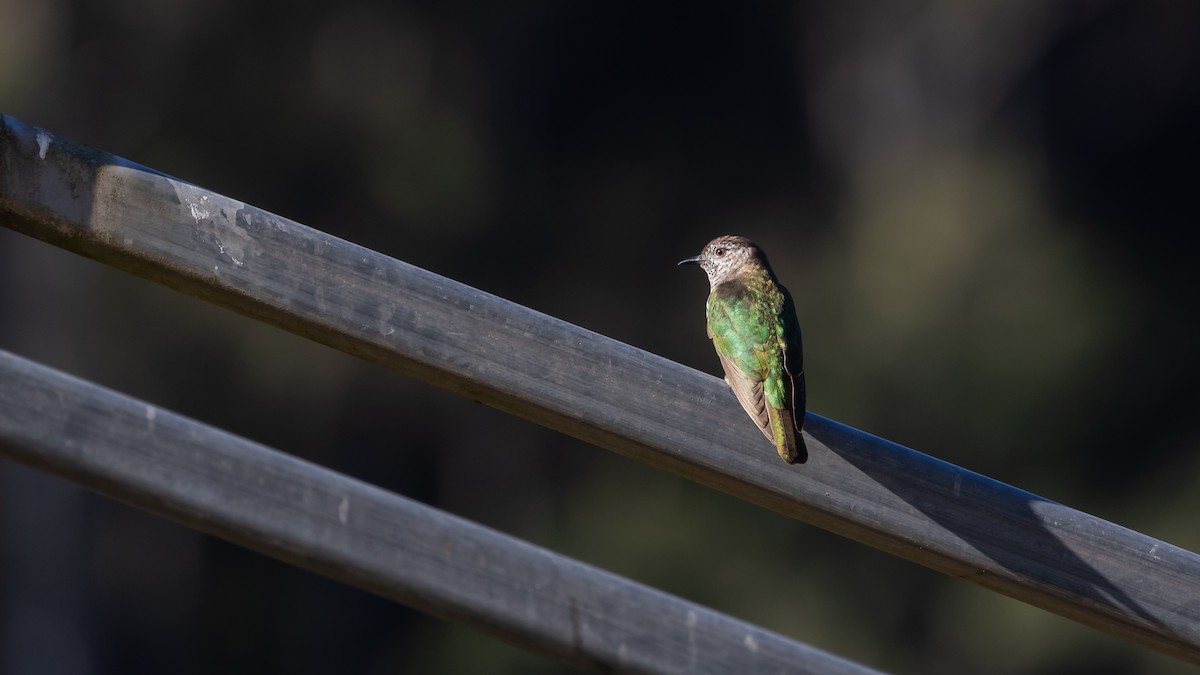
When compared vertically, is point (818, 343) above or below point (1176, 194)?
below

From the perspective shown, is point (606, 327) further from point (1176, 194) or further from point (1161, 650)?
point (1161, 650)

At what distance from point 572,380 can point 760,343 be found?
2174 mm

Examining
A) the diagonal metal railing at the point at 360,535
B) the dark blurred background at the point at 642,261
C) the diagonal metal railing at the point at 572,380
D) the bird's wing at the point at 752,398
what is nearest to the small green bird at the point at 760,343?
the bird's wing at the point at 752,398

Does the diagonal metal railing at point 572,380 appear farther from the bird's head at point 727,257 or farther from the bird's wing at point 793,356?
the bird's head at point 727,257

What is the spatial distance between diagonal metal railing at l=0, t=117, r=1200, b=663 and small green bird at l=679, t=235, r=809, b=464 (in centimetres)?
10

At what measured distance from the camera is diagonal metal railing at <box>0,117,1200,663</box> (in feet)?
8.60

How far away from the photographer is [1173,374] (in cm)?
1777

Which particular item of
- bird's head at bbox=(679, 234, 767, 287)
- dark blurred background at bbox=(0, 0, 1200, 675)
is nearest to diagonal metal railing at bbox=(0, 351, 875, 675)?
bird's head at bbox=(679, 234, 767, 287)

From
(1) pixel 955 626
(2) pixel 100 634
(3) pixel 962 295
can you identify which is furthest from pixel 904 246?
(2) pixel 100 634

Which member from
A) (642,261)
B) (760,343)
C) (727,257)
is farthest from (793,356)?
(642,261)

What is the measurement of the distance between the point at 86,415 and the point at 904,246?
57.7ft

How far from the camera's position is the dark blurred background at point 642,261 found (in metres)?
17.9

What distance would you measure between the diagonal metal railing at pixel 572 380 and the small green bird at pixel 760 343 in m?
0.10

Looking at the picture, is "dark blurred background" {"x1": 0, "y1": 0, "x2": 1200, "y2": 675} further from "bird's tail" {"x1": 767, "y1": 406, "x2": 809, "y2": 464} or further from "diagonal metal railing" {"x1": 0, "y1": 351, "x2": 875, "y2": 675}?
"diagonal metal railing" {"x1": 0, "y1": 351, "x2": 875, "y2": 675}
